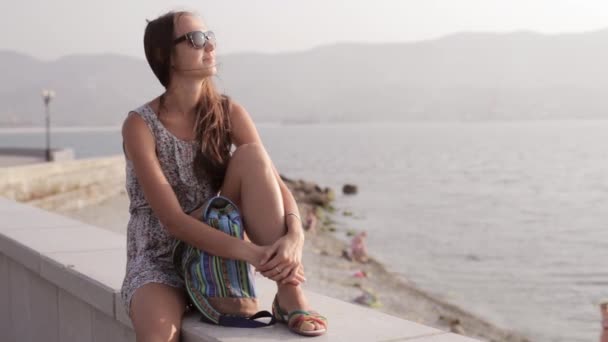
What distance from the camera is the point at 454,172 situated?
76.4 metres

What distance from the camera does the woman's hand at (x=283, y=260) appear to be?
2.69 m

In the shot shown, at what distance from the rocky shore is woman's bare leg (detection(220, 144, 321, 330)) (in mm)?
11282

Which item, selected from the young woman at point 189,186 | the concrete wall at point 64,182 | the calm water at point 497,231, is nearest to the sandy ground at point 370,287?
the concrete wall at point 64,182

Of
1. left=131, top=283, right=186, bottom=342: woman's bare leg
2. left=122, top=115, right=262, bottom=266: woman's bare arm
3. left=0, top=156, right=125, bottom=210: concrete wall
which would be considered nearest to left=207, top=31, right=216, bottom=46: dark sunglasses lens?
left=122, top=115, right=262, bottom=266: woman's bare arm

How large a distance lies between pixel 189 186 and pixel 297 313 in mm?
692

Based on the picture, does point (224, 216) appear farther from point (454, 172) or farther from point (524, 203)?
point (454, 172)

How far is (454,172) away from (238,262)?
75.1 metres

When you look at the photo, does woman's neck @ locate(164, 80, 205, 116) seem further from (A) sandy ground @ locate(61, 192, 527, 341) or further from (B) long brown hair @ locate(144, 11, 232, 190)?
(A) sandy ground @ locate(61, 192, 527, 341)

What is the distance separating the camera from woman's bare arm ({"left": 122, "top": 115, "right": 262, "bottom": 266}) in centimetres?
272

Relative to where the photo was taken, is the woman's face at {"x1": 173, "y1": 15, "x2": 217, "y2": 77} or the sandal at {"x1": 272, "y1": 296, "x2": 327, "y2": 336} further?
the woman's face at {"x1": 173, "y1": 15, "x2": 217, "y2": 77}

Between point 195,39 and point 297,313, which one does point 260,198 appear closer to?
point 297,313

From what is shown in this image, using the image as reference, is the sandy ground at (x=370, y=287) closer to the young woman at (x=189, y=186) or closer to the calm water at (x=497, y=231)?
the calm water at (x=497, y=231)

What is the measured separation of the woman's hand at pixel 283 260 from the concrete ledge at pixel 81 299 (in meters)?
0.18

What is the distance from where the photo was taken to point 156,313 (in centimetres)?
269
